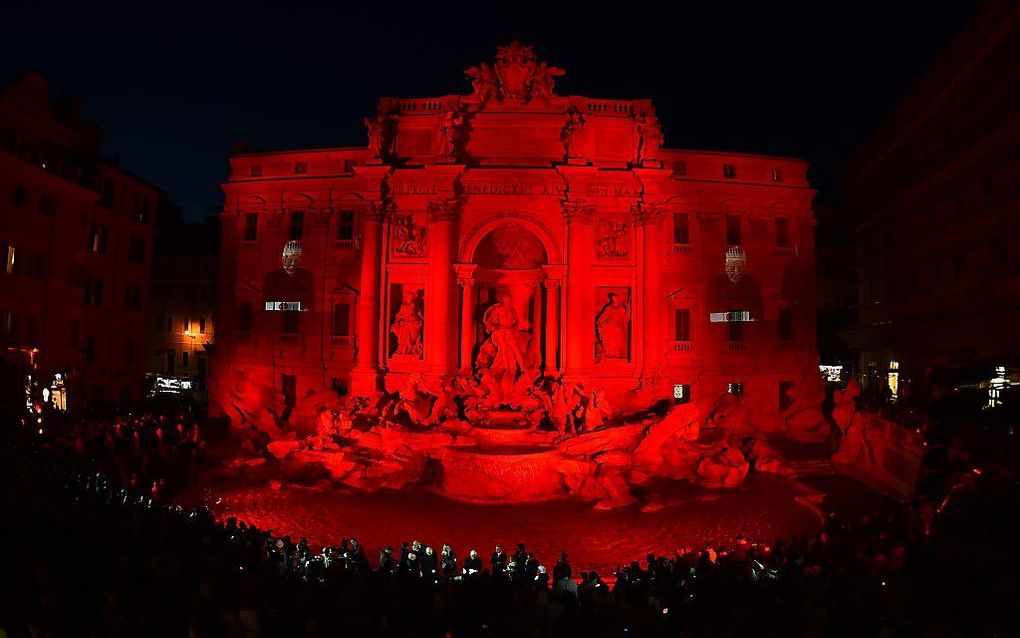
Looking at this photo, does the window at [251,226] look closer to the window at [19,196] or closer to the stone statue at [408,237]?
the stone statue at [408,237]

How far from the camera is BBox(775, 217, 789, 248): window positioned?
32.5 meters

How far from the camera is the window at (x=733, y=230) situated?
31891 mm

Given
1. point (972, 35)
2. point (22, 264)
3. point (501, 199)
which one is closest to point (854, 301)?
point (972, 35)

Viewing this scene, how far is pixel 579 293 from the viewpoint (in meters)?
28.4

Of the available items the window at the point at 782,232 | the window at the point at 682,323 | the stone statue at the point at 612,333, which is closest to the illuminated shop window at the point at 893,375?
the window at the point at 782,232

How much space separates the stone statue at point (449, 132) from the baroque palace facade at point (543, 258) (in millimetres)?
96

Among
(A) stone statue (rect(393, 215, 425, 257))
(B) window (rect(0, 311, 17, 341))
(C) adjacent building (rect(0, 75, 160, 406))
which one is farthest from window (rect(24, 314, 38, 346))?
(A) stone statue (rect(393, 215, 425, 257))

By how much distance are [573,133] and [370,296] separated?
462 inches

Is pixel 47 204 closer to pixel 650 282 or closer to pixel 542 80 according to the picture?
pixel 542 80

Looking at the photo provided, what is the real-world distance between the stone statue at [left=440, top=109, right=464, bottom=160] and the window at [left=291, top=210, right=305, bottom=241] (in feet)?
30.3

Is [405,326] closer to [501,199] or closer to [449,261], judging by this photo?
[449,261]

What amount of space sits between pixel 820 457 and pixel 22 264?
36.3 metres

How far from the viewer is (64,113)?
3506cm

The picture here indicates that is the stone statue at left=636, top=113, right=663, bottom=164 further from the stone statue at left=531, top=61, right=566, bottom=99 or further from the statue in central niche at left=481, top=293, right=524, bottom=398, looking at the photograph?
the statue in central niche at left=481, top=293, right=524, bottom=398
